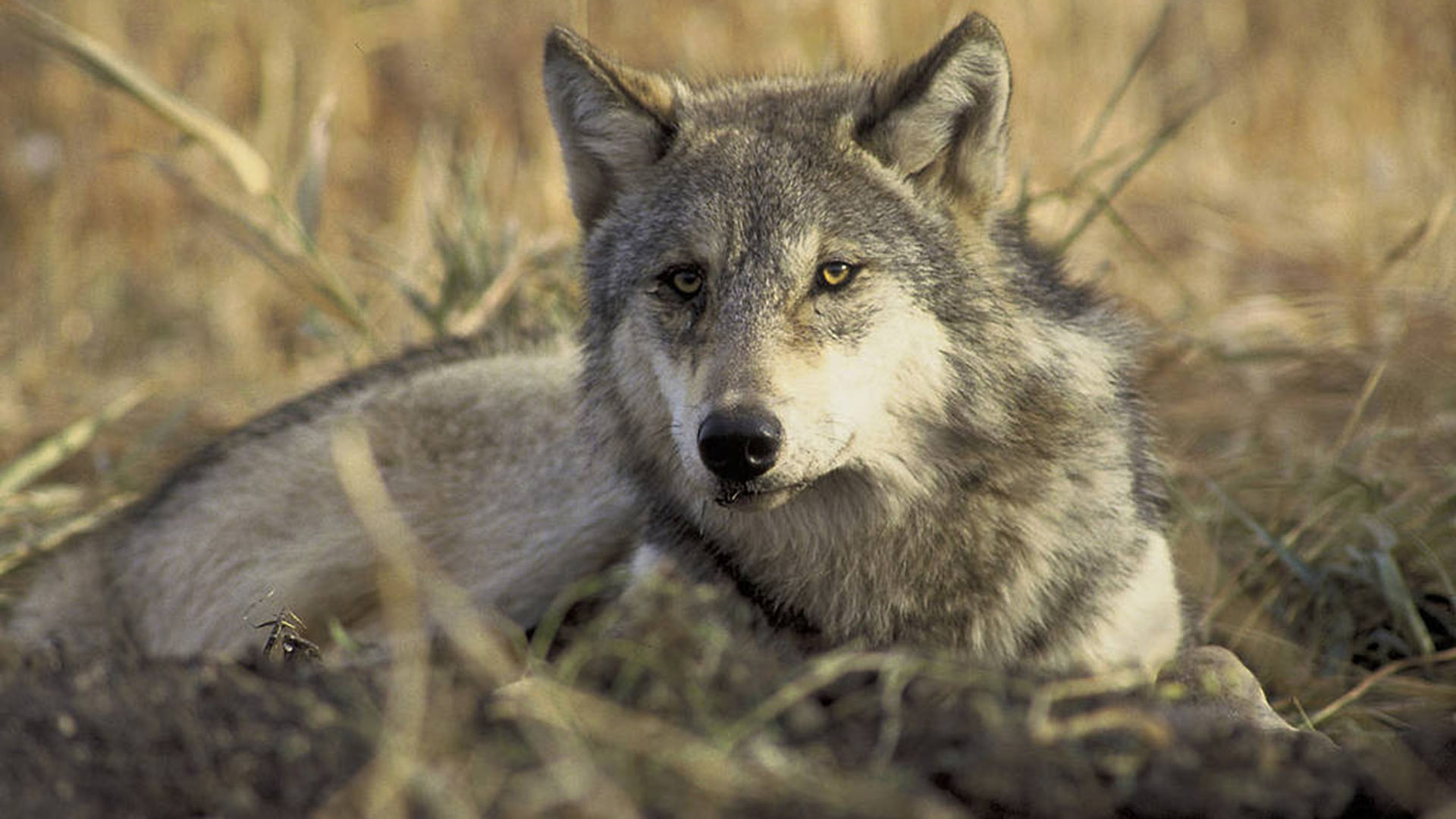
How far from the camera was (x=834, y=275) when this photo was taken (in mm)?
3162

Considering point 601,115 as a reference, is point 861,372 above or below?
below

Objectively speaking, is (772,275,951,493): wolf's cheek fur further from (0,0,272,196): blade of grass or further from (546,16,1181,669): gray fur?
(0,0,272,196): blade of grass

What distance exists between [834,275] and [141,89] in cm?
316

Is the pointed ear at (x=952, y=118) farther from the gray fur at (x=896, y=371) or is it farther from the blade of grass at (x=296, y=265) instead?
the blade of grass at (x=296, y=265)

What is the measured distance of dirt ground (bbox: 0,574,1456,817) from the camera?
6.16 ft

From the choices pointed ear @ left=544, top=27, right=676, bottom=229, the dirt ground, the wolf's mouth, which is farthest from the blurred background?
the wolf's mouth

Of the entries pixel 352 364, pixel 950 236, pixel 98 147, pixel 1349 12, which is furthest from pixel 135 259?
pixel 1349 12

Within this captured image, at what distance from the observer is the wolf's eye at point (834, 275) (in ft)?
10.4

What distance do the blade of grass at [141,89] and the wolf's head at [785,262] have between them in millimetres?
2131

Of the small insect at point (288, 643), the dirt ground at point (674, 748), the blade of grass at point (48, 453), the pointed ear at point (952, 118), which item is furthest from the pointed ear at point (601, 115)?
the blade of grass at point (48, 453)

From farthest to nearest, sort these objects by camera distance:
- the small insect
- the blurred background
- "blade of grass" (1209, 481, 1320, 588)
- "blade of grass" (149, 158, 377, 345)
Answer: "blade of grass" (149, 158, 377, 345), the blurred background, "blade of grass" (1209, 481, 1320, 588), the small insect

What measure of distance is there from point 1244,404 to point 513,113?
20.8 feet

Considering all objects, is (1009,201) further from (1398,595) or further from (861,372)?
(861,372)

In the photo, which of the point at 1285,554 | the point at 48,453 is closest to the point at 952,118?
the point at 1285,554
